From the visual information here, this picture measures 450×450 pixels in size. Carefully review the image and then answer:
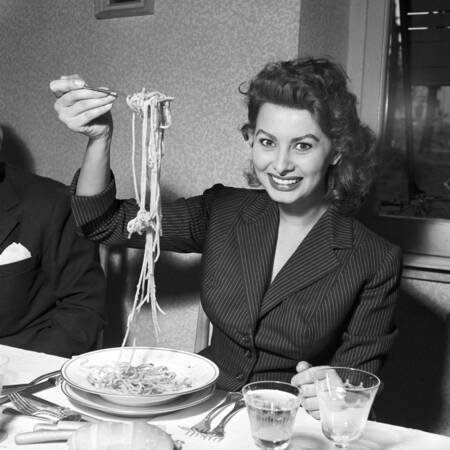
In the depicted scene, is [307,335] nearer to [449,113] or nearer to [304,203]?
[304,203]

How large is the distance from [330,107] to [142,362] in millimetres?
767

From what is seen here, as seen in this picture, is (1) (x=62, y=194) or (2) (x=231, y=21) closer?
(1) (x=62, y=194)

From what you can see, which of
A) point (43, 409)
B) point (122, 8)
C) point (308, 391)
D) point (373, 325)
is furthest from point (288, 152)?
point (122, 8)

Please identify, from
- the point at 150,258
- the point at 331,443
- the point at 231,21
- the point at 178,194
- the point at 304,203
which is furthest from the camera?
the point at 178,194

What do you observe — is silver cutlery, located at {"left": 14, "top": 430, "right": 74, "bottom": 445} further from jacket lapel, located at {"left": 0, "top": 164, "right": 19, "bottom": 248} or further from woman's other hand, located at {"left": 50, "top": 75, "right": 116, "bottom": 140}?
jacket lapel, located at {"left": 0, "top": 164, "right": 19, "bottom": 248}

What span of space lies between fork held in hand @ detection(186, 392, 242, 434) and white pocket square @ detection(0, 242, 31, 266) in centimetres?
93

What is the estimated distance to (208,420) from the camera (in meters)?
1.04

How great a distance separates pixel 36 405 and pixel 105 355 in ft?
0.71

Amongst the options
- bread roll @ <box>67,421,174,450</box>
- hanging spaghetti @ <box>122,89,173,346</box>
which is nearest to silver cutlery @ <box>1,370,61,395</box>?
hanging spaghetti @ <box>122,89,173,346</box>

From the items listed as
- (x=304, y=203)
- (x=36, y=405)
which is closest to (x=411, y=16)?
(x=304, y=203)

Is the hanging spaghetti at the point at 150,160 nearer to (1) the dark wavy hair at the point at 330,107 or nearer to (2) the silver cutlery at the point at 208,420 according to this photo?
(2) the silver cutlery at the point at 208,420

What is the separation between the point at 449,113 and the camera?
215 cm

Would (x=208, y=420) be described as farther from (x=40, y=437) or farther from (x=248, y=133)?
(x=248, y=133)

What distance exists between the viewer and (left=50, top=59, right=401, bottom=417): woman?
1.46 meters
